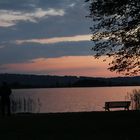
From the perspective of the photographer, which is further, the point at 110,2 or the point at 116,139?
the point at 110,2

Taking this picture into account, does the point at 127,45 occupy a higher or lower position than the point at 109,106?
higher

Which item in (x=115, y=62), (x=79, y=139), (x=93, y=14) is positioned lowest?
(x=79, y=139)

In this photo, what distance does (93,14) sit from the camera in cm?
2639

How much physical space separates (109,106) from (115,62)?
41.9 ft

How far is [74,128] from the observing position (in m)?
23.1

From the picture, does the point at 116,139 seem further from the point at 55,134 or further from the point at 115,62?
the point at 115,62

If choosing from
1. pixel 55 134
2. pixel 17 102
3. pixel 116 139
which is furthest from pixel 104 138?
pixel 17 102

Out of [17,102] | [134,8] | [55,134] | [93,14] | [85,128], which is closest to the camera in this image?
[55,134]

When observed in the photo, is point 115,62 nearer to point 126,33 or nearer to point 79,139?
point 126,33

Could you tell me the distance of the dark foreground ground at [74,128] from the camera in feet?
67.7

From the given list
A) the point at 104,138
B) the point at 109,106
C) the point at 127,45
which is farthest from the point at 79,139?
the point at 109,106

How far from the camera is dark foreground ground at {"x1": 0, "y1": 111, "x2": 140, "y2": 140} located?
67.7ft

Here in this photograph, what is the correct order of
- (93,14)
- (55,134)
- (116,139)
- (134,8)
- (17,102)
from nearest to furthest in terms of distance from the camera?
(116,139)
(55,134)
(134,8)
(93,14)
(17,102)

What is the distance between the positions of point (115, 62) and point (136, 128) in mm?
4813
